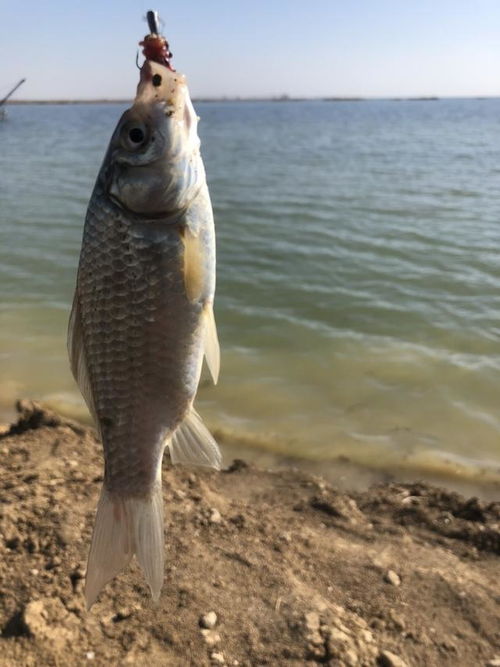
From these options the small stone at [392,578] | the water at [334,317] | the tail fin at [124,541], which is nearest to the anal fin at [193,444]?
the tail fin at [124,541]

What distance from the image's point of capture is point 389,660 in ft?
10.6

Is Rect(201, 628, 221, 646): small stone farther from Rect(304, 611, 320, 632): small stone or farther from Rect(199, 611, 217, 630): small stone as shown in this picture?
Rect(304, 611, 320, 632): small stone

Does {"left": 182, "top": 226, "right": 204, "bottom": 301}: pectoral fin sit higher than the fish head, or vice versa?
the fish head

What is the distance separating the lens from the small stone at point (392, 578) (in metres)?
3.90

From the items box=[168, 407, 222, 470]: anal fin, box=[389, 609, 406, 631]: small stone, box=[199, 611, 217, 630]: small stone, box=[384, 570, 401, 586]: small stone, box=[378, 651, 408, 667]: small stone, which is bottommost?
box=[384, 570, 401, 586]: small stone

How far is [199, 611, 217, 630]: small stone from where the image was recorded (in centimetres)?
341

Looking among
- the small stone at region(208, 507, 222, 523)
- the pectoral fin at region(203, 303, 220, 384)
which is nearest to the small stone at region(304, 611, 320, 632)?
the small stone at region(208, 507, 222, 523)

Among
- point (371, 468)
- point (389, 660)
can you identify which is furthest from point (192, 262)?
point (371, 468)

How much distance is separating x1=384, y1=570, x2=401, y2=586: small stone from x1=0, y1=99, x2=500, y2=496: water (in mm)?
2116

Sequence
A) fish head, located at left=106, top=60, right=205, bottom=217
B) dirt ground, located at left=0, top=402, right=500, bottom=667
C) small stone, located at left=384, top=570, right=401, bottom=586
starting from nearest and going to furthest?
fish head, located at left=106, top=60, right=205, bottom=217
dirt ground, located at left=0, top=402, right=500, bottom=667
small stone, located at left=384, top=570, right=401, bottom=586

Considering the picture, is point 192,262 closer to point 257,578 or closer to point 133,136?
point 133,136

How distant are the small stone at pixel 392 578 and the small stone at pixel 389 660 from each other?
2.09 ft

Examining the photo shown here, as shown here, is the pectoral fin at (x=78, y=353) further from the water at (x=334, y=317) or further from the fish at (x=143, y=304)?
the water at (x=334, y=317)

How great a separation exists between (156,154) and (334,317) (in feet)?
26.4
